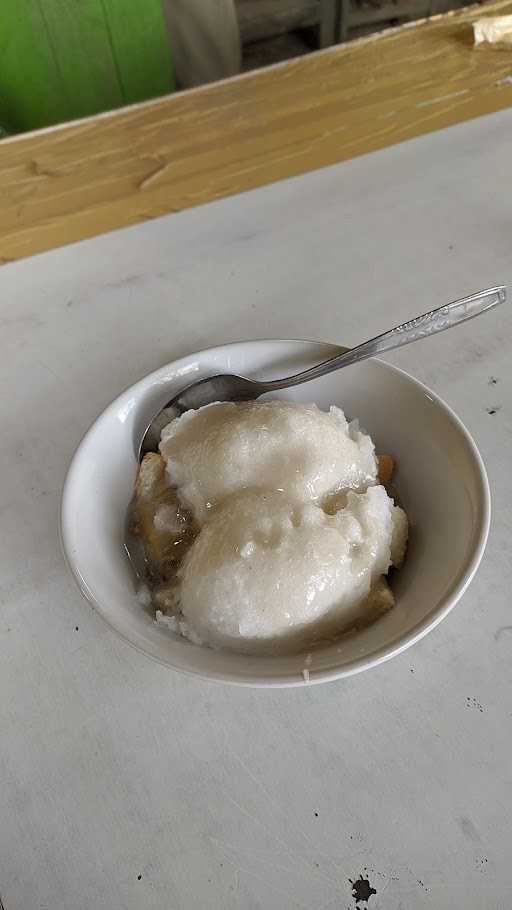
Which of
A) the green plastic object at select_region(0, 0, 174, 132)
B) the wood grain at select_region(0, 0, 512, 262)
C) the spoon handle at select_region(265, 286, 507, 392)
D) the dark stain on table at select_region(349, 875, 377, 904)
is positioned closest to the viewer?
the dark stain on table at select_region(349, 875, 377, 904)

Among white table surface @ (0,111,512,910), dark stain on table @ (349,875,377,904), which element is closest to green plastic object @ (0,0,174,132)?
white table surface @ (0,111,512,910)

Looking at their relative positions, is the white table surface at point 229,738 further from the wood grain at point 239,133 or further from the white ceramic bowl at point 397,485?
the wood grain at point 239,133

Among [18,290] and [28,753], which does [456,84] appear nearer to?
[18,290]

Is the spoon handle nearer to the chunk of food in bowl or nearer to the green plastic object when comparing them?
the chunk of food in bowl

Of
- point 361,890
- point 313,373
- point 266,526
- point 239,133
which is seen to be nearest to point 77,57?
point 239,133

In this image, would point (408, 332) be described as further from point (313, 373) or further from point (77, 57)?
point (77, 57)

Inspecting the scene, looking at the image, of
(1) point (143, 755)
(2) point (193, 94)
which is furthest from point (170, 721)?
(2) point (193, 94)
